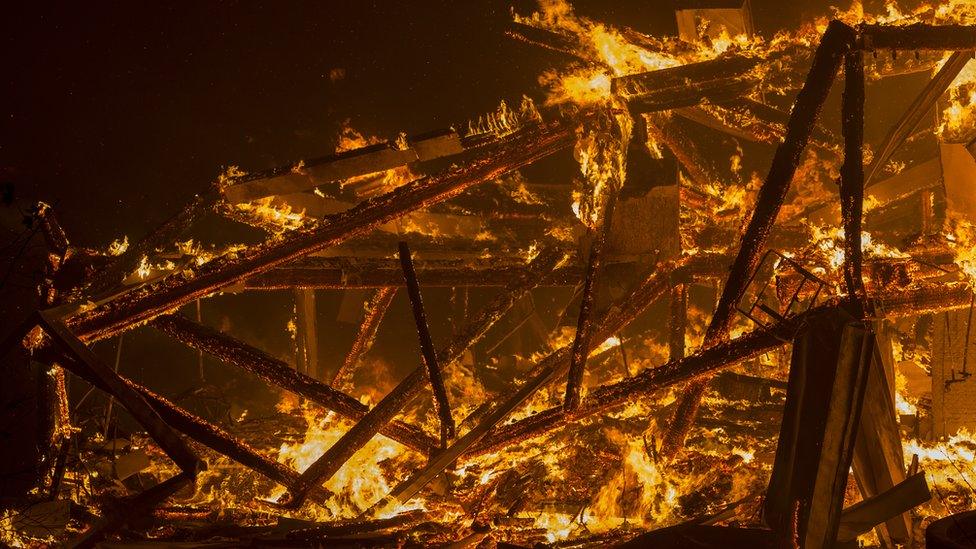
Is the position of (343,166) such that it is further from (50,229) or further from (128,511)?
(128,511)

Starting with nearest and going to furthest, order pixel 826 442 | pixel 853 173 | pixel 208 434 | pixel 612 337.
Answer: pixel 826 442, pixel 853 173, pixel 208 434, pixel 612 337

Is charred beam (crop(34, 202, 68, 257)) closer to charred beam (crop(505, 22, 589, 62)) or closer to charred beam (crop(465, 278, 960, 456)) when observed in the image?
charred beam (crop(465, 278, 960, 456))

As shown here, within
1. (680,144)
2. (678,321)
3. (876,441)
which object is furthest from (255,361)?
(680,144)

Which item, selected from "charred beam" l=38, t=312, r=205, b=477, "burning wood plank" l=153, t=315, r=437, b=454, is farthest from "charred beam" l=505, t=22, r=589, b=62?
"charred beam" l=38, t=312, r=205, b=477

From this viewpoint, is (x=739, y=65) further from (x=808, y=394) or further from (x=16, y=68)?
(x=16, y=68)

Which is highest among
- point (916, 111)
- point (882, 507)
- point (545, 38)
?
point (545, 38)

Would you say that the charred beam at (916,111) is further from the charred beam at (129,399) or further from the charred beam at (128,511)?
the charred beam at (128,511)
